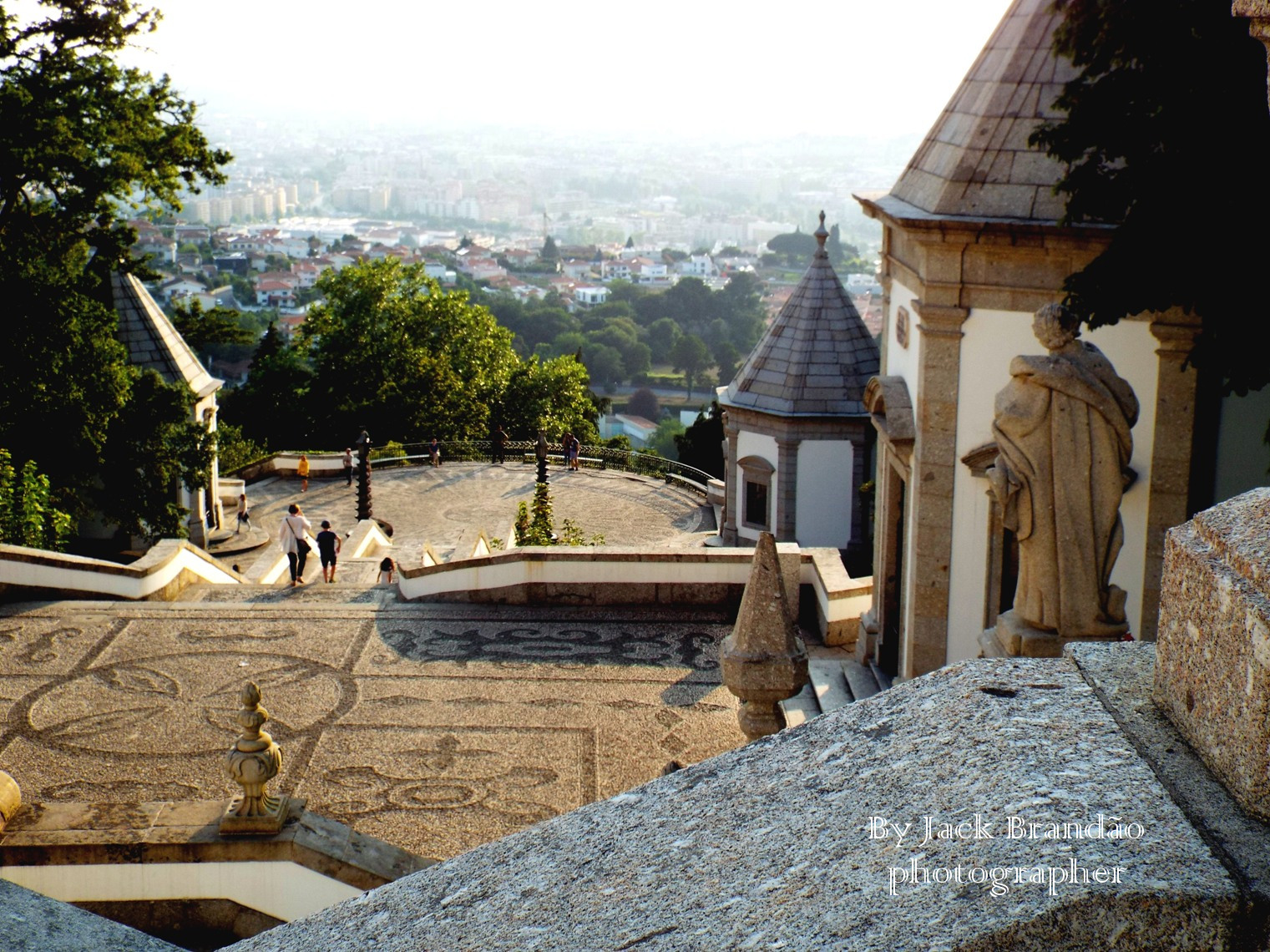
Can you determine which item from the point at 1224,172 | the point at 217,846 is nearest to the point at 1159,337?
the point at 1224,172

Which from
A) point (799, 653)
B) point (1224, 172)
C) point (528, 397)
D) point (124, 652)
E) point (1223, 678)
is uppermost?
point (1224, 172)

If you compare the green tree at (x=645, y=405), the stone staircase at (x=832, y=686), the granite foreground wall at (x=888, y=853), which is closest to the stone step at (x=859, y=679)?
the stone staircase at (x=832, y=686)

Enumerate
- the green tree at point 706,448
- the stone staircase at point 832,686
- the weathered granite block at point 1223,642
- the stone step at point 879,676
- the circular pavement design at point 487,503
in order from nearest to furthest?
the weathered granite block at point 1223,642
the stone staircase at point 832,686
the stone step at point 879,676
the circular pavement design at point 487,503
the green tree at point 706,448

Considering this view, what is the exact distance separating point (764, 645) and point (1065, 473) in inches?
66.9

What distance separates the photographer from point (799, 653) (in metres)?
6.79

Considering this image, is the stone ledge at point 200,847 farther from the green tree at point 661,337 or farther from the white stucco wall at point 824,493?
the green tree at point 661,337

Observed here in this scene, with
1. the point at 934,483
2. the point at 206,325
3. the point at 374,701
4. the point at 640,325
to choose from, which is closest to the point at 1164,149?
the point at 934,483

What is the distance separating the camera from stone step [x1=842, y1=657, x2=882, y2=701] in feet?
34.7

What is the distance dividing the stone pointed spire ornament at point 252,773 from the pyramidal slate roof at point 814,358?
17205 mm

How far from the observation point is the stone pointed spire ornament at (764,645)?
21.7 ft

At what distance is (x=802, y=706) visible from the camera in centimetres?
1008

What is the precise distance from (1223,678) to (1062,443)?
3.37 metres

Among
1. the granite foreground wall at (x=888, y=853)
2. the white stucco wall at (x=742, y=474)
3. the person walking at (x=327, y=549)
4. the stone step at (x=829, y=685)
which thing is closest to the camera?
the granite foreground wall at (x=888, y=853)

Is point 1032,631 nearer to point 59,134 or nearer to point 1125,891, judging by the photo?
point 1125,891
